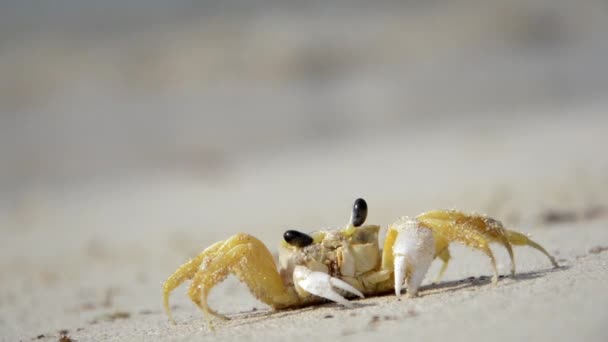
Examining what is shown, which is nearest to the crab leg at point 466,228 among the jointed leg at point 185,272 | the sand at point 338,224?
the sand at point 338,224

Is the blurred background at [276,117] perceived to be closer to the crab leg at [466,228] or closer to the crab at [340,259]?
the crab leg at [466,228]

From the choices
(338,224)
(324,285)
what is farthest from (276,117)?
(324,285)

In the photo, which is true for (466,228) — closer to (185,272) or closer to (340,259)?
(340,259)

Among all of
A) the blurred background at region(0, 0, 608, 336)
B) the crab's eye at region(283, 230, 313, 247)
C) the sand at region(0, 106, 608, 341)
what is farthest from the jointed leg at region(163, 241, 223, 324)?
the blurred background at region(0, 0, 608, 336)

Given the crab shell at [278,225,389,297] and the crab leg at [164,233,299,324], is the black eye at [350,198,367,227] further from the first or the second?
the crab leg at [164,233,299,324]

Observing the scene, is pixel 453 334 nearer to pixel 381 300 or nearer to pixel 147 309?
pixel 381 300

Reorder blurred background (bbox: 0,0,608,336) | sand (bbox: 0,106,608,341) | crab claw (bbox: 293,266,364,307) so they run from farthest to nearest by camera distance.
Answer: blurred background (bbox: 0,0,608,336), crab claw (bbox: 293,266,364,307), sand (bbox: 0,106,608,341)

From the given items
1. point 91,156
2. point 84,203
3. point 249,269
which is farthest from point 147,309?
point 91,156
